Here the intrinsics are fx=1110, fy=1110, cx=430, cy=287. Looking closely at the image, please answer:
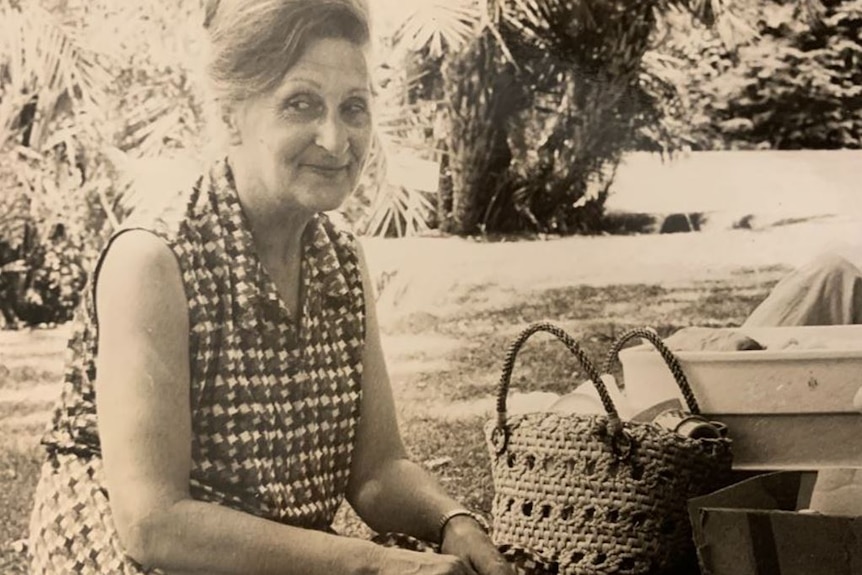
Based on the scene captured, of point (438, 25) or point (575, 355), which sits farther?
point (438, 25)

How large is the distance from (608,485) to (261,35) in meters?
1.04

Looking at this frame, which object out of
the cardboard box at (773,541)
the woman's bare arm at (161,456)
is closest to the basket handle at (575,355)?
the cardboard box at (773,541)

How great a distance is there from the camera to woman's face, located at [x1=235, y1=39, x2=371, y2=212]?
210 centimetres

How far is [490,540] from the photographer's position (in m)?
2.05

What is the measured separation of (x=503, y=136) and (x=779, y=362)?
684 mm

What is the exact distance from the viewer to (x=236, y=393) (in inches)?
81.5

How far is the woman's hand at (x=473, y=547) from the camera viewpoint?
6.49ft

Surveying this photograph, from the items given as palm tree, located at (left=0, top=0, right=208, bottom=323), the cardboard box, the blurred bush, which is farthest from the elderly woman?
the blurred bush

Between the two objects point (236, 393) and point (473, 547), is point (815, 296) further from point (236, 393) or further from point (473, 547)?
point (236, 393)

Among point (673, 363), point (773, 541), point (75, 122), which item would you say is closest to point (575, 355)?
point (673, 363)

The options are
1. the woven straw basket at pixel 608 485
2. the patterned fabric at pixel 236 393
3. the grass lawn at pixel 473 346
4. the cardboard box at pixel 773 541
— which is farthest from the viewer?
the grass lawn at pixel 473 346

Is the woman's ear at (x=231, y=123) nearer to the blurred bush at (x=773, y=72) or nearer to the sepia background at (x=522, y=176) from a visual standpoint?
the sepia background at (x=522, y=176)

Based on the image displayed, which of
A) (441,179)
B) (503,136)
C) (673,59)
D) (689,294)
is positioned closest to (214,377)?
(441,179)

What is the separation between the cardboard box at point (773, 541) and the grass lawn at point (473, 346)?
0.46 metres
